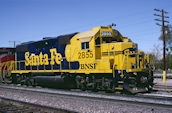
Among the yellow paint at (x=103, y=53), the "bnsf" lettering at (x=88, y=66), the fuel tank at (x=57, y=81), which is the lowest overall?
the fuel tank at (x=57, y=81)

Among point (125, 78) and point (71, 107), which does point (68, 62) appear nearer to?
Result: point (125, 78)

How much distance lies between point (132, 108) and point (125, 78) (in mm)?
2987

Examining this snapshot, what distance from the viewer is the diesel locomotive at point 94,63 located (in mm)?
10234

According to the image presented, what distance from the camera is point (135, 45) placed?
439 inches

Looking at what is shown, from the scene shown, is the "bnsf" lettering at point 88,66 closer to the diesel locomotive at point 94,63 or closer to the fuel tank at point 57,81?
the diesel locomotive at point 94,63

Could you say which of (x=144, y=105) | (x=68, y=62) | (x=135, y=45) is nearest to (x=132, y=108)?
(x=144, y=105)

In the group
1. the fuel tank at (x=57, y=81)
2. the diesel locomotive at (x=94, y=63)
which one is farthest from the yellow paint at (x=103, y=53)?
the fuel tank at (x=57, y=81)

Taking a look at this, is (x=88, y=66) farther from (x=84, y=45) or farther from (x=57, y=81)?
(x=57, y=81)

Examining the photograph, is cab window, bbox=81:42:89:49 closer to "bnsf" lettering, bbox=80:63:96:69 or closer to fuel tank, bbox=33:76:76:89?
"bnsf" lettering, bbox=80:63:96:69

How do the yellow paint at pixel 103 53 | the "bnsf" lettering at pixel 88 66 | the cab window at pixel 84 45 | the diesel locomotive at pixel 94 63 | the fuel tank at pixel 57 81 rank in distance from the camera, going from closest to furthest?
the diesel locomotive at pixel 94 63
the yellow paint at pixel 103 53
the "bnsf" lettering at pixel 88 66
the cab window at pixel 84 45
the fuel tank at pixel 57 81

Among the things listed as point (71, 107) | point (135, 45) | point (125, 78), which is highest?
point (135, 45)

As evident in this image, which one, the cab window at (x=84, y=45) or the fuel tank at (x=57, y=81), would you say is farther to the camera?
the fuel tank at (x=57, y=81)

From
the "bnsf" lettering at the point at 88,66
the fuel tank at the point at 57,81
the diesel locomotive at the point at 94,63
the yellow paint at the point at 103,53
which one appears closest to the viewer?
the diesel locomotive at the point at 94,63

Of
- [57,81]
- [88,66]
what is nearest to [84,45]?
[88,66]
